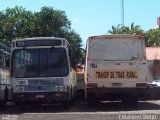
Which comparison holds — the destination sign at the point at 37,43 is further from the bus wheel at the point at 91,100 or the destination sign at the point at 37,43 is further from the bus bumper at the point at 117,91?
the bus wheel at the point at 91,100

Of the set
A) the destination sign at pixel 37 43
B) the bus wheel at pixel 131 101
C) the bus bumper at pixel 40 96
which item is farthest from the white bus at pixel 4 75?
the bus wheel at pixel 131 101

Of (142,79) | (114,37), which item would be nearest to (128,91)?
(142,79)

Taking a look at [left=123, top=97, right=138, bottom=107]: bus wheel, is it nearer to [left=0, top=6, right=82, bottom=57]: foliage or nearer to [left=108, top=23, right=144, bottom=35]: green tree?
[left=0, top=6, right=82, bottom=57]: foliage

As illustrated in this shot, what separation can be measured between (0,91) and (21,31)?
99.4 ft

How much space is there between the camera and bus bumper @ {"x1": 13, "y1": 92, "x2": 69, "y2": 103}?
69.2 ft

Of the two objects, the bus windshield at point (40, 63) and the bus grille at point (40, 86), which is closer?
the bus grille at point (40, 86)

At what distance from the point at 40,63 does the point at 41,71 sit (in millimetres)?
353

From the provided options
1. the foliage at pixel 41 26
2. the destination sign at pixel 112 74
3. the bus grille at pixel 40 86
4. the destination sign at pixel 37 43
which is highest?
the foliage at pixel 41 26

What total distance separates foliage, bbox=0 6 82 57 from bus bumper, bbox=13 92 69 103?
A: 96.2 ft

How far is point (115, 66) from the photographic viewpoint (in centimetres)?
2155

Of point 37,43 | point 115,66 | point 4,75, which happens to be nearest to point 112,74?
point 115,66

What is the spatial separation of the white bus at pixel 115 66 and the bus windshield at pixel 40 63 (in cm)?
109

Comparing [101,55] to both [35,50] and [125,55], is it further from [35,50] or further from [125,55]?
[35,50]

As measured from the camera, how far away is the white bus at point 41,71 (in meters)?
21.2
